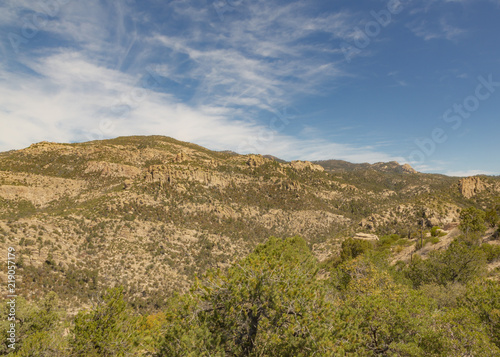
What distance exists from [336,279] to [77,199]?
265 ft

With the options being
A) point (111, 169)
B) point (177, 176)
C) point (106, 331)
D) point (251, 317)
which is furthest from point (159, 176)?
point (251, 317)

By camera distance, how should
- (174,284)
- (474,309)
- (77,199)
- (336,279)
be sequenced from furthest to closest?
(77,199), (174,284), (336,279), (474,309)

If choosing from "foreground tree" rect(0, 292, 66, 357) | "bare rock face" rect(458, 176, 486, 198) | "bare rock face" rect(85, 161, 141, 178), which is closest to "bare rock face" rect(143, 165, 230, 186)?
"bare rock face" rect(85, 161, 141, 178)

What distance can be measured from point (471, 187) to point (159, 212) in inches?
4487

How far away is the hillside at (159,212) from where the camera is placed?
1558 inches

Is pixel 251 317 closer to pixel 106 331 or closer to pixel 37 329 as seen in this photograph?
pixel 106 331

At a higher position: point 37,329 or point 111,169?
point 111,169

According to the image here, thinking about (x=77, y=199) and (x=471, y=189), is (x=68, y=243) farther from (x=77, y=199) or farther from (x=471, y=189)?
(x=471, y=189)

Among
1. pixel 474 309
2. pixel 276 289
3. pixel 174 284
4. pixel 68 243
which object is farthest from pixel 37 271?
pixel 474 309

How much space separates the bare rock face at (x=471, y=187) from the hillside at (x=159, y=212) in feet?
1.47

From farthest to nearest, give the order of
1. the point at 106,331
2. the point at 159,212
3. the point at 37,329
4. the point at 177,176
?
1. the point at 177,176
2. the point at 159,212
3. the point at 37,329
4. the point at 106,331

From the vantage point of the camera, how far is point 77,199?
71.1 m

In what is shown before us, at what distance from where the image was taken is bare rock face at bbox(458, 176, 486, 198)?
80.4m

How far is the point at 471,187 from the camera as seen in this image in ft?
272
